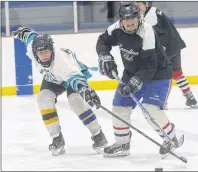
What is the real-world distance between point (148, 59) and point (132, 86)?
6.8 inches

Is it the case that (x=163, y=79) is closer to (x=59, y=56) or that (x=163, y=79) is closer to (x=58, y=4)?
(x=59, y=56)

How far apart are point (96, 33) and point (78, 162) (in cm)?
304

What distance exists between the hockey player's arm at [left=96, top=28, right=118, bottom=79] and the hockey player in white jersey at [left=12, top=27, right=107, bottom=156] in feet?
0.39

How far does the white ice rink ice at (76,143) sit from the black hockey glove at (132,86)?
0.37 meters

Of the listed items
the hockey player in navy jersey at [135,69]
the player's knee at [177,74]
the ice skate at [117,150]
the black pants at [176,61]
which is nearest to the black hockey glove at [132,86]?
the hockey player in navy jersey at [135,69]

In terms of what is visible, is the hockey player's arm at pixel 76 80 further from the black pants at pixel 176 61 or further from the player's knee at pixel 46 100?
the black pants at pixel 176 61

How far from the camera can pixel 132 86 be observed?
11.6 feet

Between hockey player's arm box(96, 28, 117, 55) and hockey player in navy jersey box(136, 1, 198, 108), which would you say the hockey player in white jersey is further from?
hockey player in navy jersey box(136, 1, 198, 108)

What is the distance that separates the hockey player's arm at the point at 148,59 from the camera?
3.59 m

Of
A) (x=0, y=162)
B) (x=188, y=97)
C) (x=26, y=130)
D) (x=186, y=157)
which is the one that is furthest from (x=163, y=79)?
(x=188, y=97)

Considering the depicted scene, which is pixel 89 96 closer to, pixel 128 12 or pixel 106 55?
pixel 106 55

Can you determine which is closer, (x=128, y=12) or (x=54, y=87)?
(x=128, y=12)

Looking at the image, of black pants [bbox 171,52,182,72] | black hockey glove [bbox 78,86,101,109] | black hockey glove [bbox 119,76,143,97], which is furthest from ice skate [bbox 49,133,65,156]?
black pants [bbox 171,52,182,72]

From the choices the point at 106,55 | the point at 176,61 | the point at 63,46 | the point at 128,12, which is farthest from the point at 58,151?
the point at 63,46
